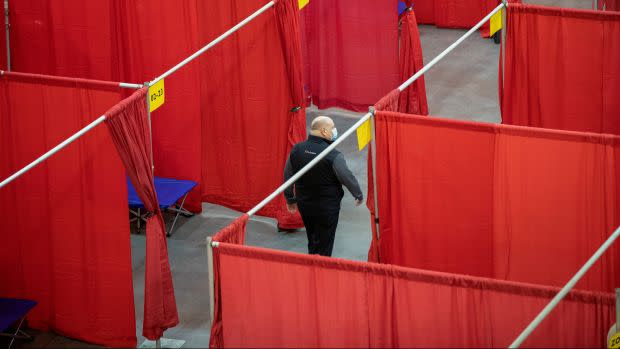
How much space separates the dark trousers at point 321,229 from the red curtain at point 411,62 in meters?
2.47

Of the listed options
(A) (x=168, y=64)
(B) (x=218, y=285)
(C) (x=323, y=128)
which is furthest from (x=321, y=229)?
(B) (x=218, y=285)

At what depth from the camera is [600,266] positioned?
6.59 metres

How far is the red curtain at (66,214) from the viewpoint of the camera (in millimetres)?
7438

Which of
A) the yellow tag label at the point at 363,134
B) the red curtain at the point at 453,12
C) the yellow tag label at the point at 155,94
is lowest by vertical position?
the red curtain at the point at 453,12

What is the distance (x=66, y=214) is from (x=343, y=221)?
104 inches

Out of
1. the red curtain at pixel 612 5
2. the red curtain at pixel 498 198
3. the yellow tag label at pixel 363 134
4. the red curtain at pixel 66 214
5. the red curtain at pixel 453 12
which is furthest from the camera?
the red curtain at pixel 453 12

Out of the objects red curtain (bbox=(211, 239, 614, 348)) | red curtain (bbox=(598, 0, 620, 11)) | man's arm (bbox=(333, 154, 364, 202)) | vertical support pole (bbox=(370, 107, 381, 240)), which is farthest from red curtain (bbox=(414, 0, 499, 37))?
red curtain (bbox=(211, 239, 614, 348))

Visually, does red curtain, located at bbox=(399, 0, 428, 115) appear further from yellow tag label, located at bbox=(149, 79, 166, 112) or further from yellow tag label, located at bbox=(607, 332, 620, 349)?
yellow tag label, located at bbox=(607, 332, 620, 349)

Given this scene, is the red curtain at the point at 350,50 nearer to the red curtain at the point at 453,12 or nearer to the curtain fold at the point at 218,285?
the red curtain at the point at 453,12

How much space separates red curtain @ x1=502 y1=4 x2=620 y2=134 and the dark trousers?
5.43 ft

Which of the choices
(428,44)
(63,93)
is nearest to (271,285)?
(63,93)

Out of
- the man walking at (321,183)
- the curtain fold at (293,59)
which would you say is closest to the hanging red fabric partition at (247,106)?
the curtain fold at (293,59)

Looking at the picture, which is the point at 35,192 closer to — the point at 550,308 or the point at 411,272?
the point at 411,272

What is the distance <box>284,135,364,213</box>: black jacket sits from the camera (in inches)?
309
